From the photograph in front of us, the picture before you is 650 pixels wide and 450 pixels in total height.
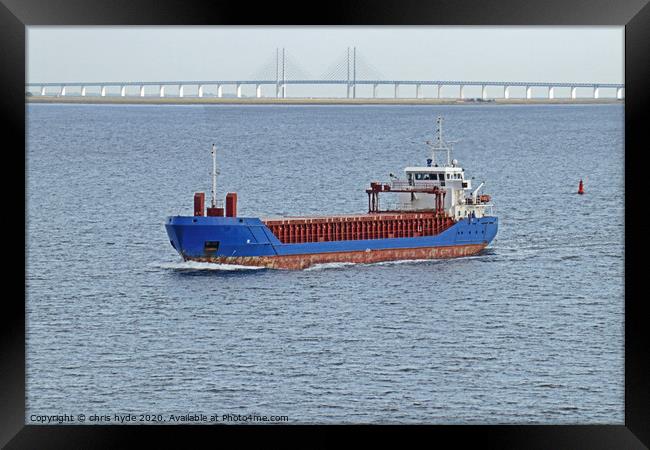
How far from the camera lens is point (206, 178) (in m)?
85.9

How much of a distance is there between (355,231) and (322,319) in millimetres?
10677

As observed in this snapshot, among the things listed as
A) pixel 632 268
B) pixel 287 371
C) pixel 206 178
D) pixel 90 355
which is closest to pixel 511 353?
pixel 287 371

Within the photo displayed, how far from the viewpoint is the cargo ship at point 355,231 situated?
133 ft

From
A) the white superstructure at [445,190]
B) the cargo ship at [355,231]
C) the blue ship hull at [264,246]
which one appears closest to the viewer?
the blue ship hull at [264,246]

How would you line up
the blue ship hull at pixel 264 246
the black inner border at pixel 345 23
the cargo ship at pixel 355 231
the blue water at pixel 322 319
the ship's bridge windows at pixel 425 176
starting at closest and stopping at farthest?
the black inner border at pixel 345 23
the blue water at pixel 322 319
the blue ship hull at pixel 264 246
the cargo ship at pixel 355 231
the ship's bridge windows at pixel 425 176

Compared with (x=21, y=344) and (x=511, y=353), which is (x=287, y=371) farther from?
(x=21, y=344)

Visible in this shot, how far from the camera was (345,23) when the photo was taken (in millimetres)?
10125

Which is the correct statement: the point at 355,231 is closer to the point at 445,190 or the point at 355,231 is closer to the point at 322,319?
the point at 445,190

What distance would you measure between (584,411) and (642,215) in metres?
13.1

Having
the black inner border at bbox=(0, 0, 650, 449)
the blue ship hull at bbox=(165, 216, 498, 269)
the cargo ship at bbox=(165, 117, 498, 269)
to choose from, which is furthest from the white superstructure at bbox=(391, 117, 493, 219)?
the black inner border at bbox=(0, 0, 650, 449)

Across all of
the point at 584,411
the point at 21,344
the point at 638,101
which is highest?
the point at 638,101

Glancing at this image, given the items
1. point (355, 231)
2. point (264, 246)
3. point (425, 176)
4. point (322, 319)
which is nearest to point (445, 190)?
point (425, 176)

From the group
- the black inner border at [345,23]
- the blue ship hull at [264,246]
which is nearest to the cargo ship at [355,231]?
the blue ship hull at [264,246]

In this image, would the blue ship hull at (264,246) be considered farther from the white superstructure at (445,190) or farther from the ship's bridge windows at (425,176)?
the ship's bridge windows at (425,176)
